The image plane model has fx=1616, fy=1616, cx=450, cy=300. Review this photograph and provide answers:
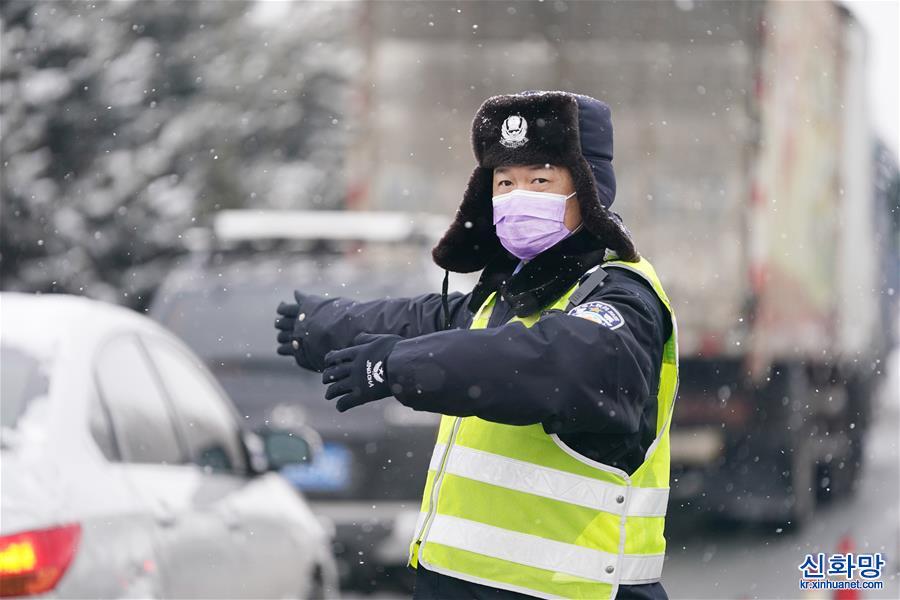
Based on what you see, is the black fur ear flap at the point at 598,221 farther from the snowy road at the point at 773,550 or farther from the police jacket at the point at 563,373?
the snowy road at the point at 773,550

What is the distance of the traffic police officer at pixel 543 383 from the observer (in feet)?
9.41

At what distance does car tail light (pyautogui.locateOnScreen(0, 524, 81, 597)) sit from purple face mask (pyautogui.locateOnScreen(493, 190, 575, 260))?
1447mm

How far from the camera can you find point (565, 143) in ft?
10.9

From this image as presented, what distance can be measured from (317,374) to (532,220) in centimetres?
538

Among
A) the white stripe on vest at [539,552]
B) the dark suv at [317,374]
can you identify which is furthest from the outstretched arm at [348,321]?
the dark suv at [317,374]

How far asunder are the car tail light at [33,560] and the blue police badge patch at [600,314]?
1.65 m

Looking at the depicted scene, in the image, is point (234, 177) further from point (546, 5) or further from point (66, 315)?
point (66, 315)

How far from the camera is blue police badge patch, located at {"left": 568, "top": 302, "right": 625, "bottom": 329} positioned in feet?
9.67

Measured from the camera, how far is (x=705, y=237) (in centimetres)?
1076

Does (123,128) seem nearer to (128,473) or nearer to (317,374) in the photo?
(317,374)

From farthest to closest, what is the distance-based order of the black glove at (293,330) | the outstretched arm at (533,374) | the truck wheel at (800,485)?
the truck wheel at (800,485), the black glove at (293,330), the outstretched arm at (533,374)

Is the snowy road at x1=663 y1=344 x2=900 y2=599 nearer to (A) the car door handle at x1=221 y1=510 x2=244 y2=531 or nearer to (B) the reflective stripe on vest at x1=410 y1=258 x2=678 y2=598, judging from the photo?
(A) the car door handle at x1=221 y1=510 x2=244 y2=531

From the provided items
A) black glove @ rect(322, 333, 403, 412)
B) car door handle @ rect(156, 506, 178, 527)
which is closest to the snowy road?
car door handle @ rect(156, 506, 178, 527)

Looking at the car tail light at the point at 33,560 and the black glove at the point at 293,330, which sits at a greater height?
the black glove at the point at 293,330
